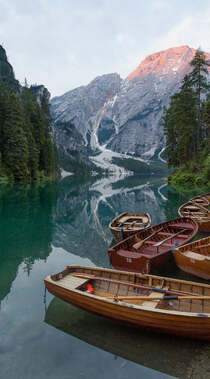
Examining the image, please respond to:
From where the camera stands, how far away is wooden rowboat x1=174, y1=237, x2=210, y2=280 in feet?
28.0

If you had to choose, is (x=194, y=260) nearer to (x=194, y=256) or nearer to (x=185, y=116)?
(x=194, y=256)

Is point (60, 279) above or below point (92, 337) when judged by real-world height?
above

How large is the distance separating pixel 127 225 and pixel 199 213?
21.3 feet

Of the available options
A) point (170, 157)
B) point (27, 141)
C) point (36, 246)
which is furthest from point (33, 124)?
point (36, 246)

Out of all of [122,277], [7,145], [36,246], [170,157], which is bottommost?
[36,246]

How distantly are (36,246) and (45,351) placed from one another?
28.5ft

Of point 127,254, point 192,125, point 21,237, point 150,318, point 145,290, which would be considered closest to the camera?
point 150,318

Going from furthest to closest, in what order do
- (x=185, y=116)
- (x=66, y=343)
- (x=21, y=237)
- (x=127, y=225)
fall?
1. (x=185, y=116)
2. (x=21, y=237)
3. (x=127, y=225)
4. (x=66, y=343)

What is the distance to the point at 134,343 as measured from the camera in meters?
5.84

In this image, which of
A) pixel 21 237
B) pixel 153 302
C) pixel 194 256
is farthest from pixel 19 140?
pixel 153 302

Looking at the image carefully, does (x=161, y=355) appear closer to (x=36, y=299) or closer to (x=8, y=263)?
(x=36, y=299)

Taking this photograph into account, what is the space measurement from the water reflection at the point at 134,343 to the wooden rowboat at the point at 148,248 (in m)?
2.66

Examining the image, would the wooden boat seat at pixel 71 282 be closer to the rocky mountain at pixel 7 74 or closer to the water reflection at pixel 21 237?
the water reflection at pixel 21 237

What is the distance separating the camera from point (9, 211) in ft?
77.9
